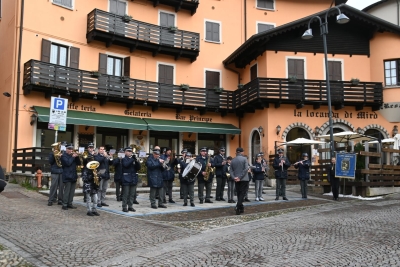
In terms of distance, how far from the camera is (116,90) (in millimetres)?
22984

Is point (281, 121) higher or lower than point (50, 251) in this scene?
higher

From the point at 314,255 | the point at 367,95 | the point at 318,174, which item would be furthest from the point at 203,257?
the point at 367,95

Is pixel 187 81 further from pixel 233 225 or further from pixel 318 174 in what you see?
pixel 233 225

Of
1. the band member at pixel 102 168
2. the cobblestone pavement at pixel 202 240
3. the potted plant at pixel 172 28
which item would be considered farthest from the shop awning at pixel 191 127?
the cobblestone pavement at pixel 202 240

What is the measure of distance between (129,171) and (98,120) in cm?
1061

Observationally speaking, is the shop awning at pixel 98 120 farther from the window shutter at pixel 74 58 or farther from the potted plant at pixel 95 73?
the window shutter at pixel 74 58

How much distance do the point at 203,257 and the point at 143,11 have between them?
71.5 feet

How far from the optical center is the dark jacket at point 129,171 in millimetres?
11678

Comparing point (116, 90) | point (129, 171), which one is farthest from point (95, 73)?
point (129, 171)

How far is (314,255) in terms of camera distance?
6809 mm

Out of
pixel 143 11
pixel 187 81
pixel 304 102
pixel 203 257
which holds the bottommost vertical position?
pixel 203 257

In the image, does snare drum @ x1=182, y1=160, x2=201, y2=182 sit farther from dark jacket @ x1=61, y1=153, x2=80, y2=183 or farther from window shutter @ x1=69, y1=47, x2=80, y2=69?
window shutter @ x1=69, y1=47, x2=80, y2=69

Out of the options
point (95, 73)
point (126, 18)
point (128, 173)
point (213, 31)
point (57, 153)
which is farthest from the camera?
point (213, 31)

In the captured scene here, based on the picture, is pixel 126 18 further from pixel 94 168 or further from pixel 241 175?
pixel 241 175
